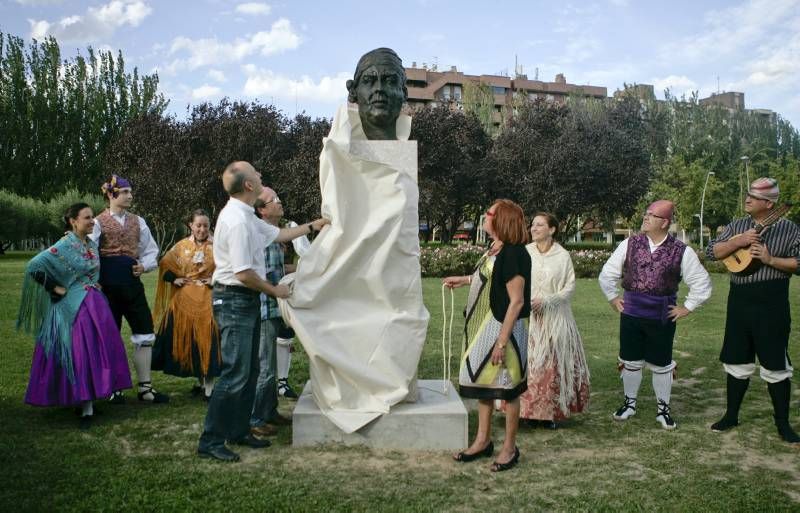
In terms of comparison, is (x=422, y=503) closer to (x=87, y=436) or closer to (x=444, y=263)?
(x=87, y=436)

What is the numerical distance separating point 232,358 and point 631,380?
136 inches

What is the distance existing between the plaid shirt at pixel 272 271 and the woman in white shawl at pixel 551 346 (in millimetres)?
2190

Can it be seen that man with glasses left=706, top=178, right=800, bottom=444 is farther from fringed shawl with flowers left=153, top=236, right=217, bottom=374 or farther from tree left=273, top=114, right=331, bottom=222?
Result: tree left=273, top=114, right=331, bottom=222

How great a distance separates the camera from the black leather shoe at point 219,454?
4.40 m

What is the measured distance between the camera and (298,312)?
4.73 meters

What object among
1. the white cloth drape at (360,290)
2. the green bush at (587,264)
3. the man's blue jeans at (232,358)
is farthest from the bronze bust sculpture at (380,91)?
the green bush at (587,264)

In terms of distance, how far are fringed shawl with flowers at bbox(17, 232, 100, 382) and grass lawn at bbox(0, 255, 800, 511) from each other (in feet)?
2.23

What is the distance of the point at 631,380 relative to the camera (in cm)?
568

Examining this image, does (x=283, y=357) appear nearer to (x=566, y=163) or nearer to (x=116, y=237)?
(x=116, y=237)

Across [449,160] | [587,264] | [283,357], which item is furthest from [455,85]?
[283,357]

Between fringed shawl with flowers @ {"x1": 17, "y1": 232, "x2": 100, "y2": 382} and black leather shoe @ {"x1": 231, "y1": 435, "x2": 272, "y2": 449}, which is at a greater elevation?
fringed shawl with flowers @ {"x1": 17, "y1": 232, "x2": 100, "y2": 382}

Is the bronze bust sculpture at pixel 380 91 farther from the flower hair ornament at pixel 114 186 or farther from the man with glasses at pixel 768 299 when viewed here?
the man with glasses at pixel 768 299

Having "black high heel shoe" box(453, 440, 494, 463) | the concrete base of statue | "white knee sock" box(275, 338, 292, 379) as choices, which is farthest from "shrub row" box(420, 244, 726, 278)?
"black high heel shoe" box(453, 440, 494, 463)

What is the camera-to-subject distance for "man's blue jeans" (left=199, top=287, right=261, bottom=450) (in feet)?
14.4
